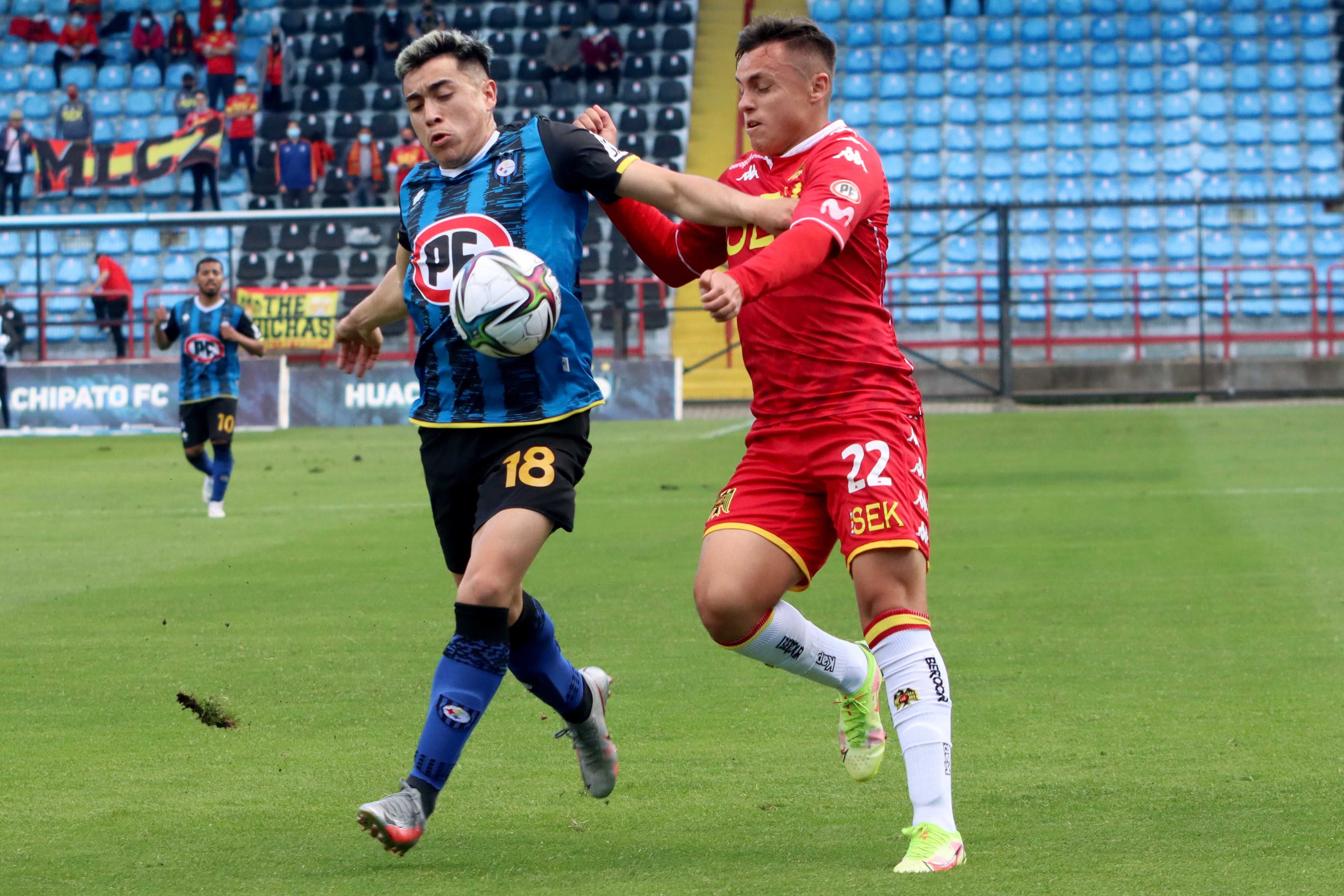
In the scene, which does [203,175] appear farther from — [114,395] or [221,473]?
[221,473]

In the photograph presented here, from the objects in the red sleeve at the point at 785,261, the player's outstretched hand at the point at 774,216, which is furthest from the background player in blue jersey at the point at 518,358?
the red sleeve at the point at 785,261

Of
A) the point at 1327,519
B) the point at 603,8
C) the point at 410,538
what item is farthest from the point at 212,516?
the point at 603,8

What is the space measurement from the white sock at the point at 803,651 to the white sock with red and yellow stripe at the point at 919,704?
17.0 inches

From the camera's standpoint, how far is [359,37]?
96.6ft

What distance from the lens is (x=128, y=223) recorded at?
74.2ft

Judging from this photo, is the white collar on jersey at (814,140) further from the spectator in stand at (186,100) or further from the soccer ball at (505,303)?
the spectator in stand at (186,100)

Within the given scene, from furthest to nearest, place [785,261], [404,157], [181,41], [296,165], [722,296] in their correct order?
1. [181,41]
2. [296,165]
3. [404,157]
4. [785,261]
5. [722,296]

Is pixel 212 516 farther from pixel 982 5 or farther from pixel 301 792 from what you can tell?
pixel 982 5

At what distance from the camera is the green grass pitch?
151 inches

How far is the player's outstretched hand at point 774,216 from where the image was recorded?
418cm

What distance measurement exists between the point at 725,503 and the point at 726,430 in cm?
1536

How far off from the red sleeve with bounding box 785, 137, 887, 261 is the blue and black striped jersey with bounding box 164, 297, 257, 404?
31.7 feet

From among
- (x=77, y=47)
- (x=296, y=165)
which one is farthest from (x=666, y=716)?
(x=77, y=47)

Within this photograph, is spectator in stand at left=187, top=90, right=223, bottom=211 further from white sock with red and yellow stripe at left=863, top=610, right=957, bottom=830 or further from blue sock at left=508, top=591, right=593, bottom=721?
white sock with red and yellow stripe at left=863, top=610, right=957, bottom=830
